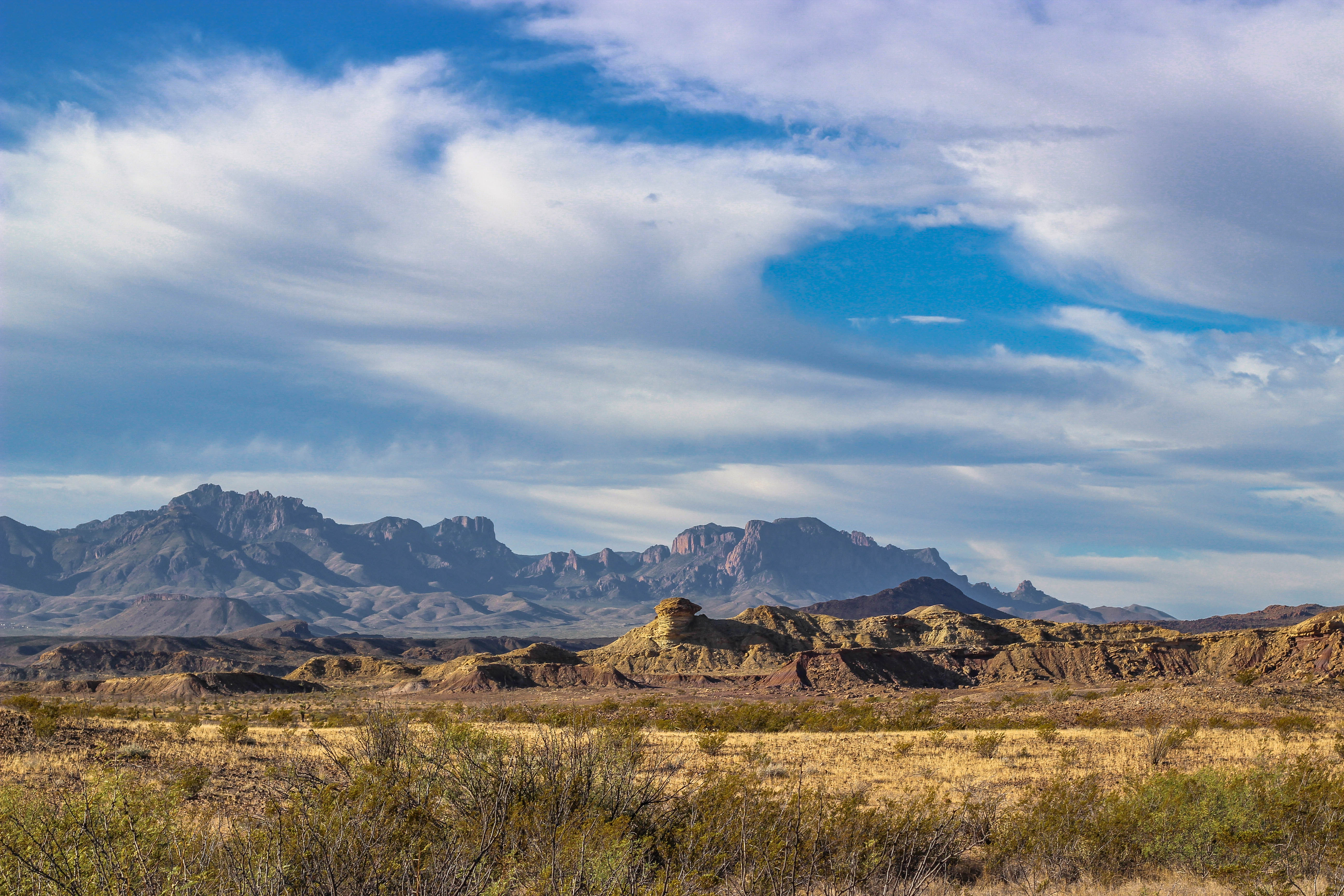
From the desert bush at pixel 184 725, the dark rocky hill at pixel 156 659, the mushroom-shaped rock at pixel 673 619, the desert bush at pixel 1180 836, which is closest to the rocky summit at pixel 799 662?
the mushroom-shaped rock at pixel 673 619

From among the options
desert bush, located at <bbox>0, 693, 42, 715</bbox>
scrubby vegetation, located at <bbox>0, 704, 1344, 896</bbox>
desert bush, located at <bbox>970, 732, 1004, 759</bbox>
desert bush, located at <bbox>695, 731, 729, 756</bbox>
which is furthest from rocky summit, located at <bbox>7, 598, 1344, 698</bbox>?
desert bush, located at <bbox>0, 693, 42, 715</bbox>

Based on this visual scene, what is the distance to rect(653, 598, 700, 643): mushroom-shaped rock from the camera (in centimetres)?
12581

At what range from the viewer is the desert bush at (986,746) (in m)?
27.3

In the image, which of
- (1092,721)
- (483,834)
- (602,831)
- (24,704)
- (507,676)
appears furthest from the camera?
(507,676)

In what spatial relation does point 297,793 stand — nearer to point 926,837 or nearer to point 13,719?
point 926,837

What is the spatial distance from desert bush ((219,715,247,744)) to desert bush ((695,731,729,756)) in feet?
52.8

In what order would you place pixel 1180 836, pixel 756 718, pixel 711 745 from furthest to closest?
1. pixel 756 718
2. pixel 711 745
3. pixel 1180 836

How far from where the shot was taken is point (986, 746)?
93.5ft

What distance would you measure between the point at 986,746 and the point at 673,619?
337 ft

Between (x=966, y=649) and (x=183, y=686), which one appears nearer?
(x=183, y=686)

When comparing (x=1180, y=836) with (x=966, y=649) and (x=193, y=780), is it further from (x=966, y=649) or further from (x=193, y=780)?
(x=966, y=649)

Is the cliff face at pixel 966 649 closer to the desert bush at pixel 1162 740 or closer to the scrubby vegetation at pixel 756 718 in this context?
the scrubby vegetation at pixel 756 718

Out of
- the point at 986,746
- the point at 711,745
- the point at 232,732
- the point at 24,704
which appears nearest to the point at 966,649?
the point at 986,746

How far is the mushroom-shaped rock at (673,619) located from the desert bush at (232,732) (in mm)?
92588
